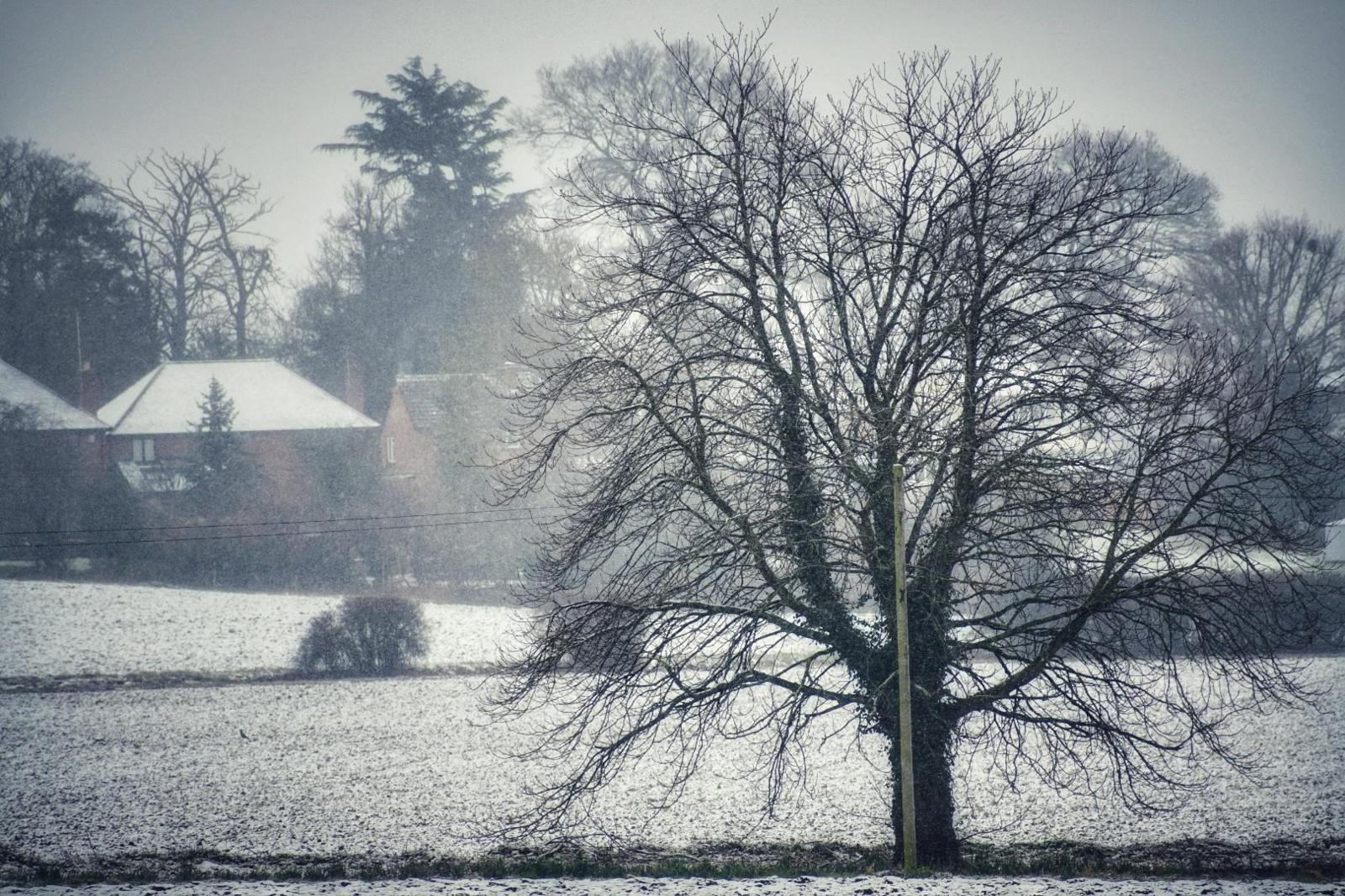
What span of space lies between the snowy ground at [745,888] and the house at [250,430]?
34.6m

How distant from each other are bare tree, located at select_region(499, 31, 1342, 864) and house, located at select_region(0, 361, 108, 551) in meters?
33.5

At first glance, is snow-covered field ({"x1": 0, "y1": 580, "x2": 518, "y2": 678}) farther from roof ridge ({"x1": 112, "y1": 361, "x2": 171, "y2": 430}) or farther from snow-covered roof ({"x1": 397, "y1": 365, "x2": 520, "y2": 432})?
roof ridge ({"x1": 112, "y1": 361, "x2": 171, "y2": 430})

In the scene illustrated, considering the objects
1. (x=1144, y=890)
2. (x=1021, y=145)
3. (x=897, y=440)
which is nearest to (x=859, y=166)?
(x=1021, y=145)

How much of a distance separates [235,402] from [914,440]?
4492 cm

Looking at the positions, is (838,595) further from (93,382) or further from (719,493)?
(93,382)

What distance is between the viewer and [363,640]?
26000 millimetres

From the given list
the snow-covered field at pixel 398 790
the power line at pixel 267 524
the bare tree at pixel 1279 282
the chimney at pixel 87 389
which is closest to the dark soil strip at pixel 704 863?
the snow-covered field at pixel 398 790

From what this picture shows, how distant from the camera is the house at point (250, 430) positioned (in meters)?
45.3

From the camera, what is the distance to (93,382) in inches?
2088

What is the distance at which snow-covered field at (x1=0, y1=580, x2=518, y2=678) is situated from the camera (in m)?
25.7

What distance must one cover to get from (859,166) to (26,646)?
977 inches

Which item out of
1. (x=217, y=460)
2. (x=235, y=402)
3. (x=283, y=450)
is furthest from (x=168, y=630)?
(x=235, y=402)

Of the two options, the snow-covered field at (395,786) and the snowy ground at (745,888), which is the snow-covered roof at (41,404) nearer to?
the snow-covered field at (395,786)

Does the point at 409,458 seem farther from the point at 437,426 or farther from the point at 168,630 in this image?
the point at 168,630
